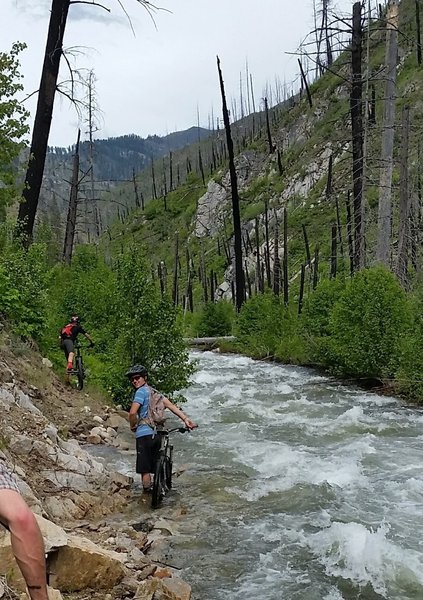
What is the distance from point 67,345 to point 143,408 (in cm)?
542

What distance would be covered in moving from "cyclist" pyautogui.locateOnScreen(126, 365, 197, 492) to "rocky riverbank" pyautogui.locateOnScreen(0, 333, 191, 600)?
387mm

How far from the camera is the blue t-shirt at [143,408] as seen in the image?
8.41 meters

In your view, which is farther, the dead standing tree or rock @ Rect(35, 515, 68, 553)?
the dead standing tree

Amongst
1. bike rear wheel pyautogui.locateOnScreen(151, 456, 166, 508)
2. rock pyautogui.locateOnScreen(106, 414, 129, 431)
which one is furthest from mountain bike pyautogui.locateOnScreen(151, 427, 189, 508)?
rock pyautogui.locateOnScreen(106, 414, 129, 431)

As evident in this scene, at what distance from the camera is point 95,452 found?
390 inches

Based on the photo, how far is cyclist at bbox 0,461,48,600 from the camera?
2354mm

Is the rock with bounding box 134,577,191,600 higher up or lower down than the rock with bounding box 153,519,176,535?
higher up

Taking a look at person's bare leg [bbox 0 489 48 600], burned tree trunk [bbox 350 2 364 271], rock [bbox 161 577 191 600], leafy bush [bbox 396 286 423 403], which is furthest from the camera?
burned tree trunk [bbox 350 2 364 271]

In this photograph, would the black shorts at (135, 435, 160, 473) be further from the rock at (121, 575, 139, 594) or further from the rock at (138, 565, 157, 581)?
the rock at (121, 575, 139, 594)

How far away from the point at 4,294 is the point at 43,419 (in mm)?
3934

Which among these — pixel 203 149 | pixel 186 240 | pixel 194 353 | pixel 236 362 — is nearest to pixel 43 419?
pixel 236 362

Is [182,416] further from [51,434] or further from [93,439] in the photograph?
[93,439]

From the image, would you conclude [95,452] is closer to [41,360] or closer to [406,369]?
[41,360]

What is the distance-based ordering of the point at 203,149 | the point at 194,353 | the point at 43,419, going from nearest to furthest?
the point at 43,419
the point at 194,353
the point at 203,149
